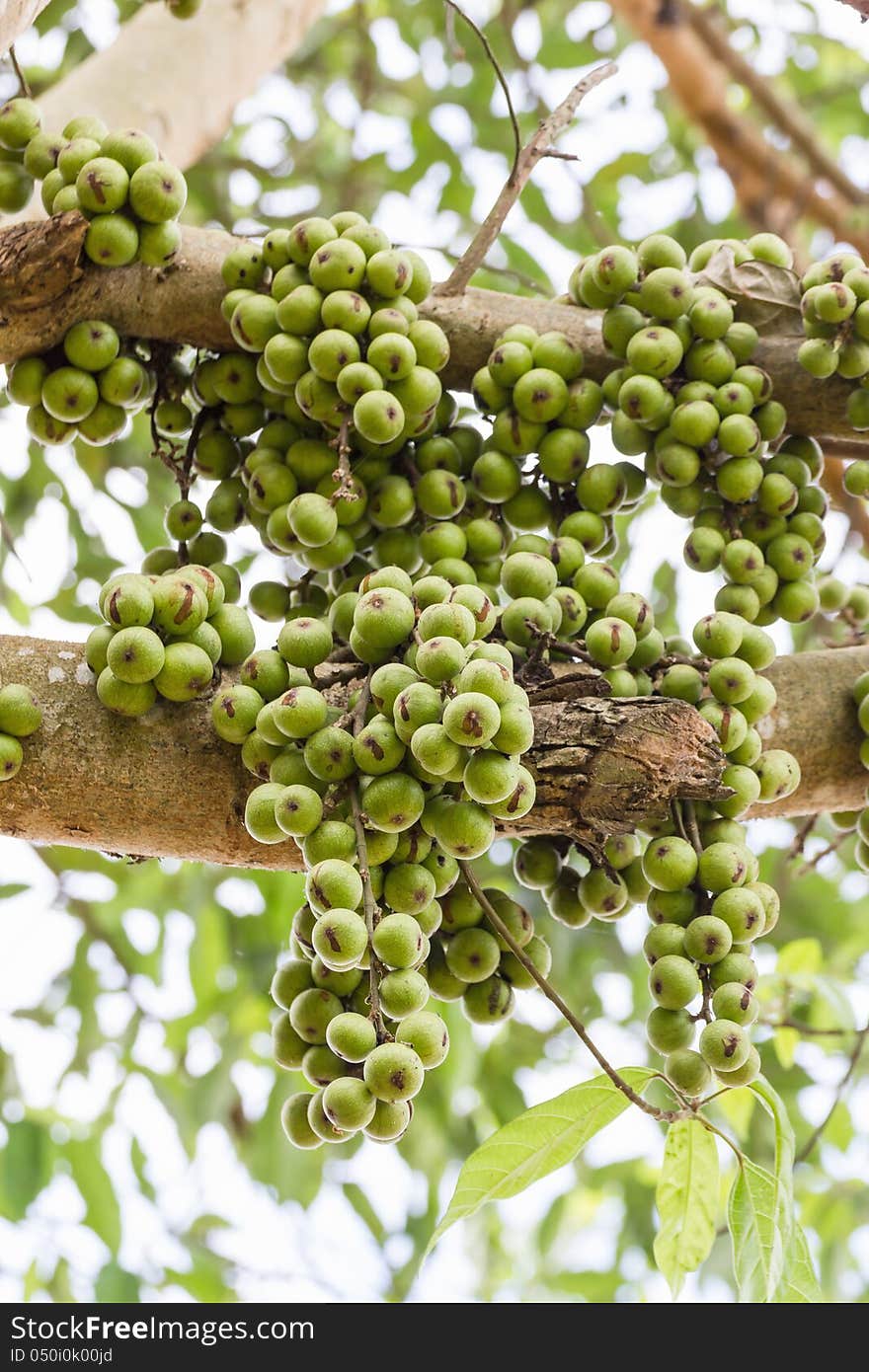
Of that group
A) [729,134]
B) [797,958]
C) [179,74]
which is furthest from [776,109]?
[797,958]

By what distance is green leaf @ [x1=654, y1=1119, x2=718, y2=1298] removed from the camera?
58.3 inches

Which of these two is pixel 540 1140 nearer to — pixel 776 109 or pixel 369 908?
pixel 369 908

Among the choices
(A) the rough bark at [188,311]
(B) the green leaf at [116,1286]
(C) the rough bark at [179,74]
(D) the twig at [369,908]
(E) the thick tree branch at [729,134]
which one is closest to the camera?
(D) the twig at [369,908]

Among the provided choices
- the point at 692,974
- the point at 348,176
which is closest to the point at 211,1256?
the point at 692,974

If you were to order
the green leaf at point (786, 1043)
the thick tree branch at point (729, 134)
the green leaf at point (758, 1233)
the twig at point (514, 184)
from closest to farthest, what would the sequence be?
1. the green leaf at point (758, 1233)
2. the twig at point (514, 184)
3. the green leaf at point (786, 1043)
4. the thick tree branch at point (729, 134)

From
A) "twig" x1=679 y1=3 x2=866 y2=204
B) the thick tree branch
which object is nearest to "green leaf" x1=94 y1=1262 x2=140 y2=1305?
the thick tree branch

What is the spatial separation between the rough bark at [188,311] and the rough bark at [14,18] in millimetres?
220

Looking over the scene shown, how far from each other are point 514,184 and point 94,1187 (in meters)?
2.08

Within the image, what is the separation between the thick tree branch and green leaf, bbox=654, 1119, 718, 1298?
2414 millimetres

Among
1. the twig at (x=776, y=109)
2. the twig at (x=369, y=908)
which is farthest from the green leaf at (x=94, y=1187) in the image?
the twig at (x=776, y=109)

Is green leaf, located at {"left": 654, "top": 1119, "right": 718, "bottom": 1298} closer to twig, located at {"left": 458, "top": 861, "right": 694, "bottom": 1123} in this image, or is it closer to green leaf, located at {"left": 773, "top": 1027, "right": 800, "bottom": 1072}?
twig, located at {"left": 458, "top": 861, "right": 694, "bottom": 1123}

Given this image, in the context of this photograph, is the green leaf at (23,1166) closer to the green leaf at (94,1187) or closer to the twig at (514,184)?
the green leaf at (94,1187)

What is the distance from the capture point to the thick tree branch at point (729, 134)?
3.23 m

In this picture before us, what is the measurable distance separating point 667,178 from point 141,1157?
3067 mm
